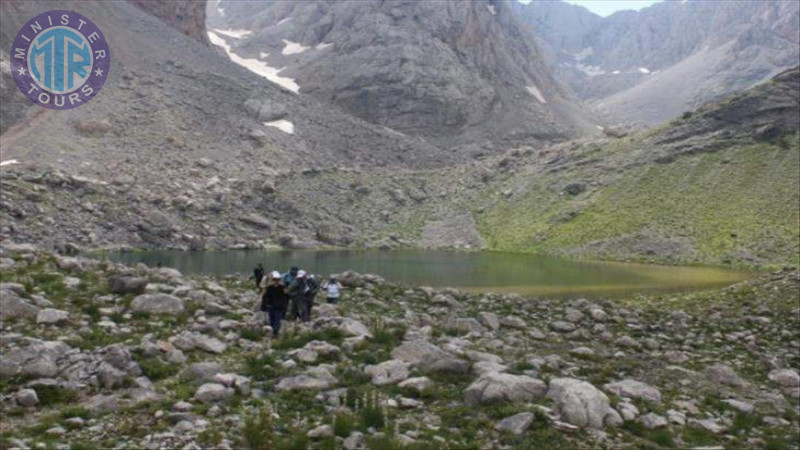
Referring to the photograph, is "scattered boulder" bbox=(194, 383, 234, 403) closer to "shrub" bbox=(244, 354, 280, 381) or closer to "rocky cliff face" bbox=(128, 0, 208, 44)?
"shrub" bbox=(244, 354, 280, 381)

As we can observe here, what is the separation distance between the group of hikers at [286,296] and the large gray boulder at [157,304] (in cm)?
267

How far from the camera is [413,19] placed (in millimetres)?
190125

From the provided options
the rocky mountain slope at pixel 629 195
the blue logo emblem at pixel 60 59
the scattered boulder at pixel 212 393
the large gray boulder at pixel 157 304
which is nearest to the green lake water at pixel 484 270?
the rocky mountain slope at pixel 629 195

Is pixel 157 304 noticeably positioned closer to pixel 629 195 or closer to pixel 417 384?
pixel 417 384

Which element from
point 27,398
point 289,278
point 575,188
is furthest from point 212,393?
point 575,188

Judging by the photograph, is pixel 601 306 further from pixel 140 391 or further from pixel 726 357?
pixel 140 391

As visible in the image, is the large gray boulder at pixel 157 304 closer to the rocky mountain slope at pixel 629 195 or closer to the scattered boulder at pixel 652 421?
the scattered boulder at pixel 652 421

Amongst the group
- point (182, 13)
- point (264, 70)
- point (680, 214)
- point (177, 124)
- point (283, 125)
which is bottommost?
point (680, 214)

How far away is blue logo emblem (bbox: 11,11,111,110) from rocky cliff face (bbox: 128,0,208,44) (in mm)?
33301

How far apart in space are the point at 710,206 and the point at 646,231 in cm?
1077

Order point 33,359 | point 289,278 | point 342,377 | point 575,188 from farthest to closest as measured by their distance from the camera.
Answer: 1. point 575,188
2. point 289,278
3. point 342,377
4. point 33,359

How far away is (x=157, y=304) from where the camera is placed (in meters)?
20.2

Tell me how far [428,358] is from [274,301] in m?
6.17

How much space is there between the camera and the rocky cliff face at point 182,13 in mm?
165000
